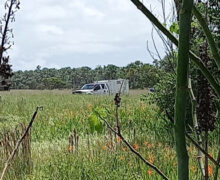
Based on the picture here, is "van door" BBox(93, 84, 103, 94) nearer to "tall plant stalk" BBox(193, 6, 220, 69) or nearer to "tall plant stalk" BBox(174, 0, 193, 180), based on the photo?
"tall plant stalk" BBox(193, 6, 220, 69)

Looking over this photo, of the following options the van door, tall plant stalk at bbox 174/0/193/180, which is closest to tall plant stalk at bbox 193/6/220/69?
tall plant stalk at bbox 174/0/193/180

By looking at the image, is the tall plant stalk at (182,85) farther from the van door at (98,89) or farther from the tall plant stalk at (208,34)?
the van door at (98,89)

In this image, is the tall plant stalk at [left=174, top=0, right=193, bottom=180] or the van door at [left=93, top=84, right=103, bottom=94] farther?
the van door at [left=93, top=84, right=103, bottom=94]

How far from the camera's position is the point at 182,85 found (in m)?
0.40

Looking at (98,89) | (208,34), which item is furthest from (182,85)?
(98,89)

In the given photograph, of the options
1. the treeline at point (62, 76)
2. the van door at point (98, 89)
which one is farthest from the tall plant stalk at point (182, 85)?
the treeline at point (62, 76)

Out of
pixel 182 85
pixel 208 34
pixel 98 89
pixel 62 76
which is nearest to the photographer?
pixel 182 85

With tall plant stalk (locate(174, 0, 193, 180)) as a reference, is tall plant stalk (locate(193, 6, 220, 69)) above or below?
above

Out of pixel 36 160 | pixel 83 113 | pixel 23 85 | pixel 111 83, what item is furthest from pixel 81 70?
pixel 36 160

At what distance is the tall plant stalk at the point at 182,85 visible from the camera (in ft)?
1.27

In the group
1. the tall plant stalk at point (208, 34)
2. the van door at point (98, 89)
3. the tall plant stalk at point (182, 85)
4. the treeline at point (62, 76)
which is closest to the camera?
the tall plant stalk at point (182, 85)

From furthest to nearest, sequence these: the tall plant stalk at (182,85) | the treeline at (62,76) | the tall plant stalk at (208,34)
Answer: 1. the treeline at (62,76)
2. the tall plant stalk at (208,34)
3. the tall plant stalk at (182,85)

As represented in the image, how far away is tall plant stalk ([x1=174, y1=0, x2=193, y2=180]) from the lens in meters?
0.39

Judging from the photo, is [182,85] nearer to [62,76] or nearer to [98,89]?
[98,89]
